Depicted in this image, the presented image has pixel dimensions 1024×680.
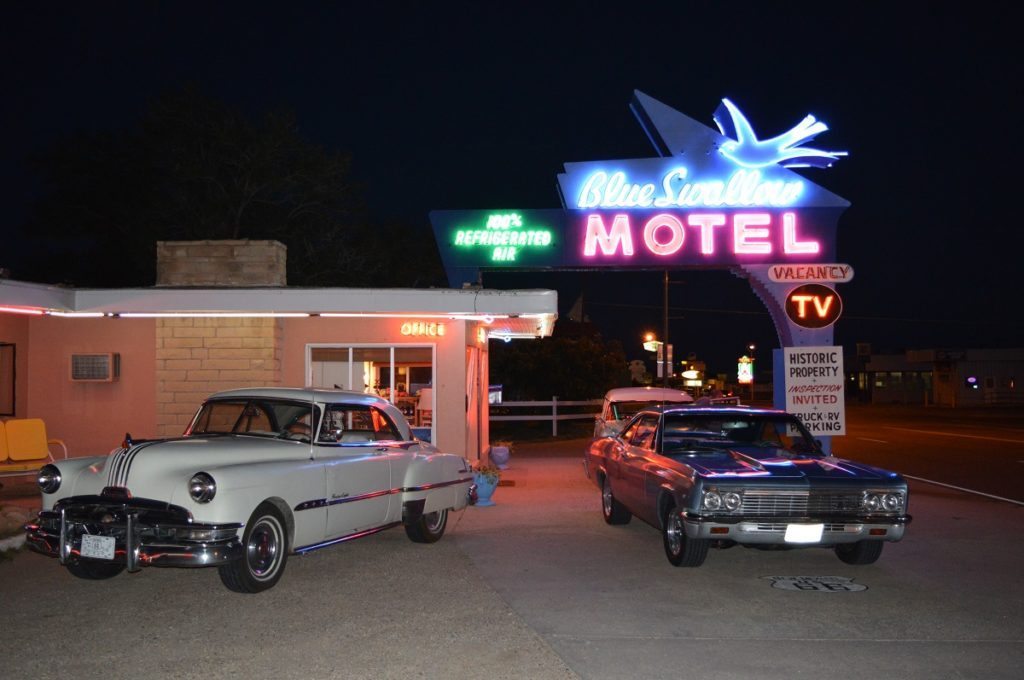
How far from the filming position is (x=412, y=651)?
628 centimetres

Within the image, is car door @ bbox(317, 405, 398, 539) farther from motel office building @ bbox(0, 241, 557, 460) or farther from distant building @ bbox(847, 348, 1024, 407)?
distant building @ bbox(847, 348, 1024, 407)

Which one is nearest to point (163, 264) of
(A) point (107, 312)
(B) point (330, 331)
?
(A) point (107, 312)

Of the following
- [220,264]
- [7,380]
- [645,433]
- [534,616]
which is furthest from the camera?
[220,264]

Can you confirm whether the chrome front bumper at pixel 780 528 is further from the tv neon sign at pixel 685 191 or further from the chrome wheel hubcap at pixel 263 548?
the tv neon sign at pixel 685 191

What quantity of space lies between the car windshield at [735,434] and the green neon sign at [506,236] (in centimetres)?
919

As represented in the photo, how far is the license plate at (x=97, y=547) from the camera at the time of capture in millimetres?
7242

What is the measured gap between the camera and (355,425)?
1010 centimetres

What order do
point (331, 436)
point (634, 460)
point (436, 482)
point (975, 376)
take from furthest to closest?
point (975, 376), point (634, 460), point (436, 482), point (331, 436)

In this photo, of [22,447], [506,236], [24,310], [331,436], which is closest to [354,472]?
[331,436]

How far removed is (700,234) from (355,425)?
10.6 meters

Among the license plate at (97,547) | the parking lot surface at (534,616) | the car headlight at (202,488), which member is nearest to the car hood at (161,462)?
the car headlight at (202,488)

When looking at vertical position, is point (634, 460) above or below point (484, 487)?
above

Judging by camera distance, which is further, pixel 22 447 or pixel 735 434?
pixel 22 447

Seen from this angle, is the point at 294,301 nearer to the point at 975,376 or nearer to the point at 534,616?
the point at 534,616
